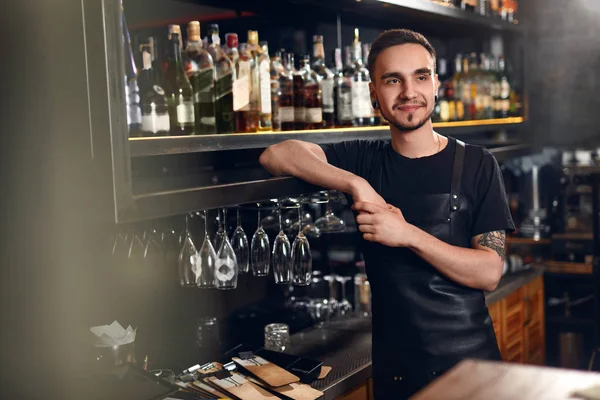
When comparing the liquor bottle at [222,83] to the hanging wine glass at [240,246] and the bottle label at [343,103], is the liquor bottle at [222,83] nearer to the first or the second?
the hanging wine glass at [240,246]

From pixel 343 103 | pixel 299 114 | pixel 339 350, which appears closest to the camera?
pixel 299 114

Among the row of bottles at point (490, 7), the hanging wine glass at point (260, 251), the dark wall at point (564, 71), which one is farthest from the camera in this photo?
the dark wall at point (564, 71)

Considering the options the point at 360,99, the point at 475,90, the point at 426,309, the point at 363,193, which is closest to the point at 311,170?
the point at 363,193

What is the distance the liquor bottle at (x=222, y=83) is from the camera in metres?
2.23

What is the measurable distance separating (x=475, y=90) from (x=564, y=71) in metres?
1.17

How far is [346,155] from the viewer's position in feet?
7.88

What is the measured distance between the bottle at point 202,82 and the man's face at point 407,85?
1.67ft

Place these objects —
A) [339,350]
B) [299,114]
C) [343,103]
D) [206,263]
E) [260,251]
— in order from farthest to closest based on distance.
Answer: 1. [343,103]
2. [339,350]
3. [299,114]
4. [260,251]
5. [206,263]

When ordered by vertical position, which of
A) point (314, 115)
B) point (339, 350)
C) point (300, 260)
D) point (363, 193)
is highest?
point (314, 115)

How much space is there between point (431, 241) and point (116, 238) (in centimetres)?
93

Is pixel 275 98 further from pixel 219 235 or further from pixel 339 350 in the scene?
pixel 339 350

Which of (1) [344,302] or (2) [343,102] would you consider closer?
(2) [343,102]

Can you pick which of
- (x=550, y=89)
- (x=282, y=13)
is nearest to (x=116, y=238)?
(x=282, y=13)

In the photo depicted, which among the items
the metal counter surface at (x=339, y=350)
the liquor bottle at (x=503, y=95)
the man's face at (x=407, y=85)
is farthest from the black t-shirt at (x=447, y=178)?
the liquor bottle at (x=503, y=95)
